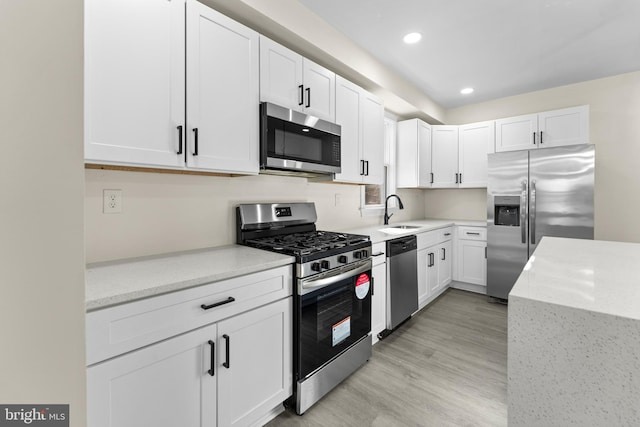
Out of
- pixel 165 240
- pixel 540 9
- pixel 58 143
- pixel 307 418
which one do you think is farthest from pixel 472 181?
pixel 58 143

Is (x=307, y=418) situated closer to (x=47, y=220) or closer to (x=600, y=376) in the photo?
(x=600, y=376)

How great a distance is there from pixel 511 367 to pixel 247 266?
112cm

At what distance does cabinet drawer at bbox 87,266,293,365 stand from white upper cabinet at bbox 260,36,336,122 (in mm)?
1233

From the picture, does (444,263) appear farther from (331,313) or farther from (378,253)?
(331,313)

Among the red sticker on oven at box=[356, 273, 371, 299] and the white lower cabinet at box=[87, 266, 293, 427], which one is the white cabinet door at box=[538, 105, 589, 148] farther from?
the white lower cabinet at box=[87, 266, 293, 427]

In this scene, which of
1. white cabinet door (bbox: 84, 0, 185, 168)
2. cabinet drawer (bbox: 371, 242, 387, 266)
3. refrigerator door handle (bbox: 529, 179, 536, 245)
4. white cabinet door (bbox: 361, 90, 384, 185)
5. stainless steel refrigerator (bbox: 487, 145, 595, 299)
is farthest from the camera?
refrigerator door handle (bbox: 529, 179, 536, 245)

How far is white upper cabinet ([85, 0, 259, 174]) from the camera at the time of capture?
126 centimetres

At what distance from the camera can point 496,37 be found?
8.59 ft

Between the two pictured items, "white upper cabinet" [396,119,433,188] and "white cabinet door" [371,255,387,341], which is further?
"white upper cabinet" [396,119,433,188]

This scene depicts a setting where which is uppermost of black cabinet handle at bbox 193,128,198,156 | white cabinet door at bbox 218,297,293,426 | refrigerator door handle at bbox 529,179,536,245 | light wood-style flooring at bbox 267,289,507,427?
black cabinet handle at bbox 193,128,198,156

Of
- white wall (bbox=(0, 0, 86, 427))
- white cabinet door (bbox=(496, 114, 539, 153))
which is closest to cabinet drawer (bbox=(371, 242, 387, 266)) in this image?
white wall (bbox=(0, 0, 86, 427))

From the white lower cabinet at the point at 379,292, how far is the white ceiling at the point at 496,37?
6.19 ft
